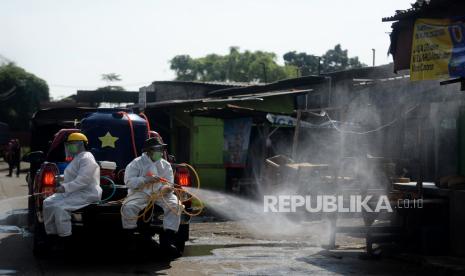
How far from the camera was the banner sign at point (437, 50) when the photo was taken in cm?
1051

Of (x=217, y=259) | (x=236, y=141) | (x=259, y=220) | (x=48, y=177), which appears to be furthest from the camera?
(x=236, y=141)

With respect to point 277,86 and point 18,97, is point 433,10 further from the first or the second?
point 18,97

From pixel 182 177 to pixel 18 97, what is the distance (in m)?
54.4

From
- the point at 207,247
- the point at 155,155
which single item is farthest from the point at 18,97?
the point at 155,155

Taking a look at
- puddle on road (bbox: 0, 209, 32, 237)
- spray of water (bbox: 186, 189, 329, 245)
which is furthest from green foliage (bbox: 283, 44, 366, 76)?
puddle on road (bbox: 0, 209, 32, 237)

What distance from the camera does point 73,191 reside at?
327 inches

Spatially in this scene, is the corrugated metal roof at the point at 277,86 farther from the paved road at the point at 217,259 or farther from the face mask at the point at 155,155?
the face mask at the point at 155,155

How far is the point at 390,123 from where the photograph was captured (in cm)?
1666

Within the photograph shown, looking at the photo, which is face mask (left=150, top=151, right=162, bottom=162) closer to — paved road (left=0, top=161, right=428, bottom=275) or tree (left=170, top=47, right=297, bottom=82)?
paved road (left=0, top=161, right=428, bottom=275)

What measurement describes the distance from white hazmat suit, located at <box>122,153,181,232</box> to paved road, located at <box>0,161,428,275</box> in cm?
62

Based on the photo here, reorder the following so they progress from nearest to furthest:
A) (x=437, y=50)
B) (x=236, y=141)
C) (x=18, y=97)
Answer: (x=437, y=50), (x=236, y=141), (x=18, y=97)

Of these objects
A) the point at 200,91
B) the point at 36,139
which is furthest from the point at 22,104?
the point at 36,139

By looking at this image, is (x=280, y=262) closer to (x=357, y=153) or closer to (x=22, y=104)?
(x=357, y=153)

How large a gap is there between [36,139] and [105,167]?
17.7 feet
